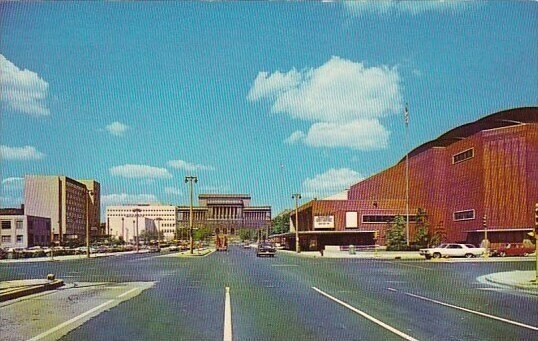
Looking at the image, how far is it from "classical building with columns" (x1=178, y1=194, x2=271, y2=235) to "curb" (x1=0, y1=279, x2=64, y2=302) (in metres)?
64.4

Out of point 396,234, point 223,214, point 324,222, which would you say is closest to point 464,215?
point 396,234

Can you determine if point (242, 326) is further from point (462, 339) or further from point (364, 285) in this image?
point (364, 285)

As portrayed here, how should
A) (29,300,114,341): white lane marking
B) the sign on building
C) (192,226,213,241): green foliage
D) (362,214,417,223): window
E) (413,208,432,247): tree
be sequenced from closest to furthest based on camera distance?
(29,300,114,341): white lane marking < (413,208,432,247): tree < the sign on building < (362,214,417,223): window < (192,226,213,241): green foliage

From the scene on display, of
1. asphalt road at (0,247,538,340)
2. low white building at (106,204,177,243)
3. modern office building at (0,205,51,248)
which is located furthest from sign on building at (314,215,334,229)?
asphalt road at (0,247,538,340)

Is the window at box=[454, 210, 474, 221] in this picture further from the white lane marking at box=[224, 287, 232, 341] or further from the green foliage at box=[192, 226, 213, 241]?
the white lane marking at box=[224, 287, 232, 341]

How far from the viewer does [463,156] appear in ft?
269

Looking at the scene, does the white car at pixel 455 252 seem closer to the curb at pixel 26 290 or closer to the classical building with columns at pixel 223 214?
the classical building with columns at pixel 223 214

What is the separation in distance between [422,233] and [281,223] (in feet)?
176

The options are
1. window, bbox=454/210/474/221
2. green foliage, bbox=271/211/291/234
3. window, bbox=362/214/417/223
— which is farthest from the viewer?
green foliage, bbox=271/211/291/234

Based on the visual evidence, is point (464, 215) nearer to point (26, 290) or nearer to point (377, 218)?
point (377, 218)

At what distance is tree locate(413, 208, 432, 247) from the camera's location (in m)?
86.4

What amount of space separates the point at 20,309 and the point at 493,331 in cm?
1068

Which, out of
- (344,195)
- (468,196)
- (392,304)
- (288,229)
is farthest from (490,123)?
(392,304)

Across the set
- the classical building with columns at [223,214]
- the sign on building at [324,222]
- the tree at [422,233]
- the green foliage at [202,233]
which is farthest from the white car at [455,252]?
the green foliage at [202,233]
